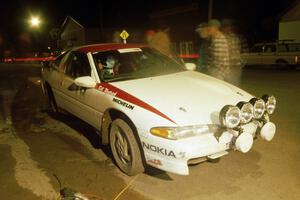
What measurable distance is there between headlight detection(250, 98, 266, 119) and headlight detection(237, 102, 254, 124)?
129mm

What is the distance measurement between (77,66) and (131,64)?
921 millimetres

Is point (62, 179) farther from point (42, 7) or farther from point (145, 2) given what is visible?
point (42, 7)

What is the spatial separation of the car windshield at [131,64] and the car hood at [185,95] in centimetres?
24

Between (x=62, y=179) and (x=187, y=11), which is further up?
(x=187, y=11)

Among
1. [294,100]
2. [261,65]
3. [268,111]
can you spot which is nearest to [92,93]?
[268,111]

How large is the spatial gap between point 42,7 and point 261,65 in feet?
136

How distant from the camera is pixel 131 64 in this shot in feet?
16.8

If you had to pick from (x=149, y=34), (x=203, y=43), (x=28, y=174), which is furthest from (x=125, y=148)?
(x=149, y=34)

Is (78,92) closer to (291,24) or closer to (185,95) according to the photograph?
(185,95)

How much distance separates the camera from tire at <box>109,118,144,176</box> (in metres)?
3.93

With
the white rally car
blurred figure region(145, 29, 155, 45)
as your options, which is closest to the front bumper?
the white rally car

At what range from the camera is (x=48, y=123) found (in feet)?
22.1

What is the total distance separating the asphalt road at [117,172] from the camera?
373 centimetres

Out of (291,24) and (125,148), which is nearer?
(125,148)
